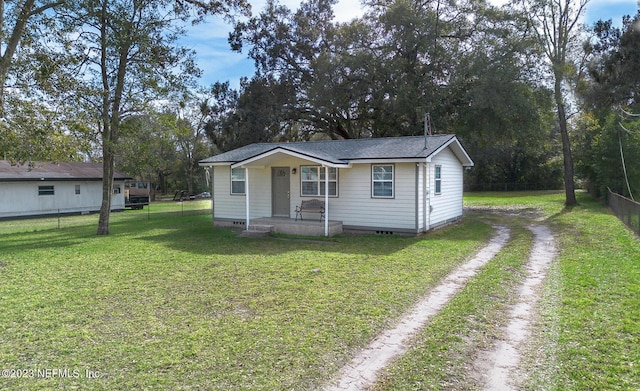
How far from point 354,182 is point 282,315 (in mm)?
8496

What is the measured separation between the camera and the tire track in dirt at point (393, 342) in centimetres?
365

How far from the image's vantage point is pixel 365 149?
14.0m

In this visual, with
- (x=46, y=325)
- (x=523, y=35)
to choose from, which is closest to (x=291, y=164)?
(x=46, y=325)

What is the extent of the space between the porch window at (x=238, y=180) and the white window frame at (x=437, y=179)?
23.0 ft

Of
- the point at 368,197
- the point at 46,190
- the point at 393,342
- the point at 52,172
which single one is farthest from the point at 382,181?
the point at 52,172

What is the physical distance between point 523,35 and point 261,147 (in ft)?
46.0

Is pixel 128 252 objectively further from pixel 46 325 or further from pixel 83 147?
pixel 46 325

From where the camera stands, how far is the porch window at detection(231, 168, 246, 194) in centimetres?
1539

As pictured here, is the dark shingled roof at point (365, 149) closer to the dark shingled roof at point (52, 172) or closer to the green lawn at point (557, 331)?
the green lawn at point (557, 331)

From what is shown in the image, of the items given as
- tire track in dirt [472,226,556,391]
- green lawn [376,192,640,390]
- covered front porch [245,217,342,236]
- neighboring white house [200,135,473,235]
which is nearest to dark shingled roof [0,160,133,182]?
neighboring white house [200,135,473,235]

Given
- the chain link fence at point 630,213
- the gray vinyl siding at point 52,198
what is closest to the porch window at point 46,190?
the gray vinyl siding at point 52,198

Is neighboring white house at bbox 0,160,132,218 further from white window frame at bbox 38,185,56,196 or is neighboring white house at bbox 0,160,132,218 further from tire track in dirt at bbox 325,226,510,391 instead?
tire track in dirt at bbox 325,226,510,391

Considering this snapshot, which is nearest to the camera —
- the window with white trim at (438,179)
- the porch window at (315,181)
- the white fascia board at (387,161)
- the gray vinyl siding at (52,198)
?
the white fascia board at (387,161)

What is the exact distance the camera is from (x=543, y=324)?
16.3 ft
